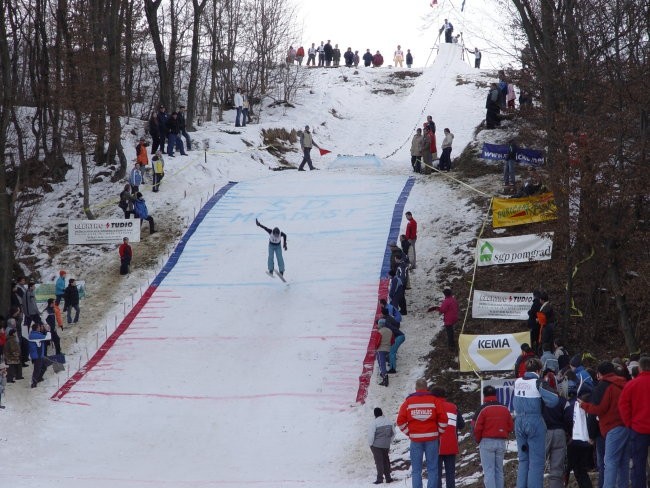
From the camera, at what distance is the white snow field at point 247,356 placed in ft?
54.0

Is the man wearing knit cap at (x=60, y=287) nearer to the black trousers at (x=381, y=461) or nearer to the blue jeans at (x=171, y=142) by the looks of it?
the blue jeans at (x=171, y=142)

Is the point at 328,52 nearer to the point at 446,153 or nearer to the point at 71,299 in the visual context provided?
the point at 446,153

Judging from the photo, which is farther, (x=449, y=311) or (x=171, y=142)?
(x=171, y=142)

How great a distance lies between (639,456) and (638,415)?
0.53 m

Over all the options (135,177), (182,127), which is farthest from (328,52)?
(135,177)

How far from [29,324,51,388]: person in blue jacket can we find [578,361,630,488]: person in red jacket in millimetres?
12440

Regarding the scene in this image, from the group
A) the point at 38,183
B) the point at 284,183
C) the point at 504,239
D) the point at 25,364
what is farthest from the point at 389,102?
the point at 25,364

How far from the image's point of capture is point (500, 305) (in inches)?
798

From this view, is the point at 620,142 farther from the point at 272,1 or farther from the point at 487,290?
the point at 272,1

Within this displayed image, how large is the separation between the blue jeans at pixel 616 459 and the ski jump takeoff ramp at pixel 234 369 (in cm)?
523

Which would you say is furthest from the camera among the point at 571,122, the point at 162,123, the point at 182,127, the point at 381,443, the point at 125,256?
the point at 182,127

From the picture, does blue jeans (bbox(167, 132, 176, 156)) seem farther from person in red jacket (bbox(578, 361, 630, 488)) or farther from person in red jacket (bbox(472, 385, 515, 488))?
person in red jacket (bbox(578, 361, 630, 488))

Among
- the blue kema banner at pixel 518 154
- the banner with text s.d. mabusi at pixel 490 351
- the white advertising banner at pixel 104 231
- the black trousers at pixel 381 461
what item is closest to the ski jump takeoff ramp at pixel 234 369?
the black trousers at pixel 381 461

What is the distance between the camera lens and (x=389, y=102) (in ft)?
156
